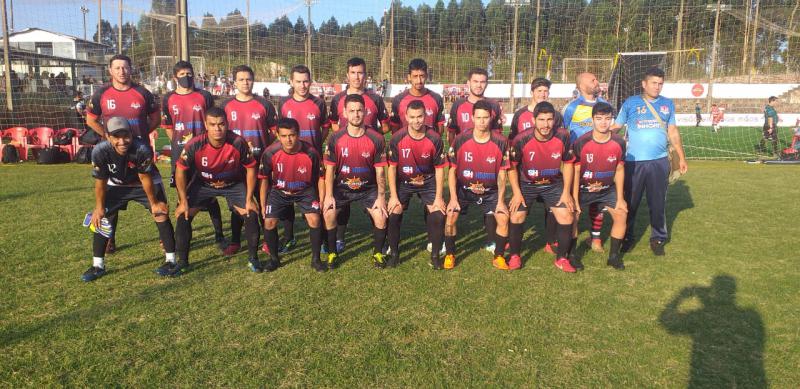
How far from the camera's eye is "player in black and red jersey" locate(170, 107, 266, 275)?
496cm

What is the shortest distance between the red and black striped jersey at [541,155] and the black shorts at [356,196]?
1537 mm

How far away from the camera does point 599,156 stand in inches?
211

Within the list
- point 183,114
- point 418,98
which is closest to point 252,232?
point 183,114

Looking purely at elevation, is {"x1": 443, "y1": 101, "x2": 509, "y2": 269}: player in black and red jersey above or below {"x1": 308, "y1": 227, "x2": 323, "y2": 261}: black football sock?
above

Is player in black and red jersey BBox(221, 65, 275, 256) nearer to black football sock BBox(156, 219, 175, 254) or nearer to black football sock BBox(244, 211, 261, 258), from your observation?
black football sock BBox(244, 211, 261, 258)

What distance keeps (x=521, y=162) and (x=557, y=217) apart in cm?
70

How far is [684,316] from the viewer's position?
4.03 m

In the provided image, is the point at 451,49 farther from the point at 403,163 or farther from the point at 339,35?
the point at 403,163

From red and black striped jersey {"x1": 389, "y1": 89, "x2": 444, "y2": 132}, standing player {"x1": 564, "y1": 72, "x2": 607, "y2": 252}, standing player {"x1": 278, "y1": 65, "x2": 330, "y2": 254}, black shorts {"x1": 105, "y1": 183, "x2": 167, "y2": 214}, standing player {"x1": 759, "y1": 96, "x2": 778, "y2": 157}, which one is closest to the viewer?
black shorts {"x1": 105, "y1": 183, "x2": 167, "y2": 214}

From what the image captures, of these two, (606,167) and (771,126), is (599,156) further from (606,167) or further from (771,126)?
(771,126)

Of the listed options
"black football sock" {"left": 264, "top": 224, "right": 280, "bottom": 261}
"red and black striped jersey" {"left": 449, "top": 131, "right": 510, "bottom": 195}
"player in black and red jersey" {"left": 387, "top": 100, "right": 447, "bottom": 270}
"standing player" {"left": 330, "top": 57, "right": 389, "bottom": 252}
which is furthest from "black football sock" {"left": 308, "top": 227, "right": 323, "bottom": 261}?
"red and black striped jersey" {"left": 449, "top": 131, "right": 510, "bottom": 195}

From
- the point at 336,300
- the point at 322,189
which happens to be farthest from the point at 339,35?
the point at 336,300

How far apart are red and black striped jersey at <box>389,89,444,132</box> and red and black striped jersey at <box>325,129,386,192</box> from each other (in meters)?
0.98

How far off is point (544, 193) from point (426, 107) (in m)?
1.78
